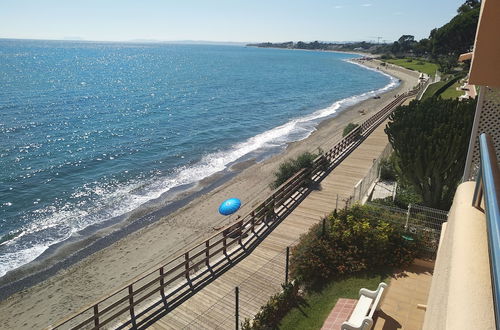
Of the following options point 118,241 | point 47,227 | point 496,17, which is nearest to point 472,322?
point 496,17

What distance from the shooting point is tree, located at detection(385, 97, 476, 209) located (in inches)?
506

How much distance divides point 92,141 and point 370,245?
110 ft

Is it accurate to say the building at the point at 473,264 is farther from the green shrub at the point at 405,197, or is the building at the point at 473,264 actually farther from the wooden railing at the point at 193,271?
the green shrub at the point at 405,197

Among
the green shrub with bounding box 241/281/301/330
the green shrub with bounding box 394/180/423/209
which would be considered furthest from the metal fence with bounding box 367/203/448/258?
the green shrub with bounding box 241/281/301/330

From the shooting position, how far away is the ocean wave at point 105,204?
62.5 feet

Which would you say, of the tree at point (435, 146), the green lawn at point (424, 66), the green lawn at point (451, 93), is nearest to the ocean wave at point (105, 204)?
the green lawn at point (451, 93)

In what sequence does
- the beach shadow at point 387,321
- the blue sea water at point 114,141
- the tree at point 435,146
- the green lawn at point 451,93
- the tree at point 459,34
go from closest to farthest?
the beach shadow at point 387,321
the tree at point 435,146
the blue sea water at point 114,141
the green lawn at point 451,93
the tree at point 459,34

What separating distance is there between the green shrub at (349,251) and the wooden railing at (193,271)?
250 centimetres

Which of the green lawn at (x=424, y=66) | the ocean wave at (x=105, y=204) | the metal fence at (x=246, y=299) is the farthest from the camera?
the green lawn at (x=424, y=66)

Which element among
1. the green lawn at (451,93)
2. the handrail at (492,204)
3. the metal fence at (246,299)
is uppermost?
the handrail at (492,204)

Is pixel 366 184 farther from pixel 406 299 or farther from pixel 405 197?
pixel 406 299

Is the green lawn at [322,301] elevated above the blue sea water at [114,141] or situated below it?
above

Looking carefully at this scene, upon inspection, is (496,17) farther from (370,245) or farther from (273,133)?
(273,133)

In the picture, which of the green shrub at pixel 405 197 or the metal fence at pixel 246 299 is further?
the green shrub at pixel 405 197
